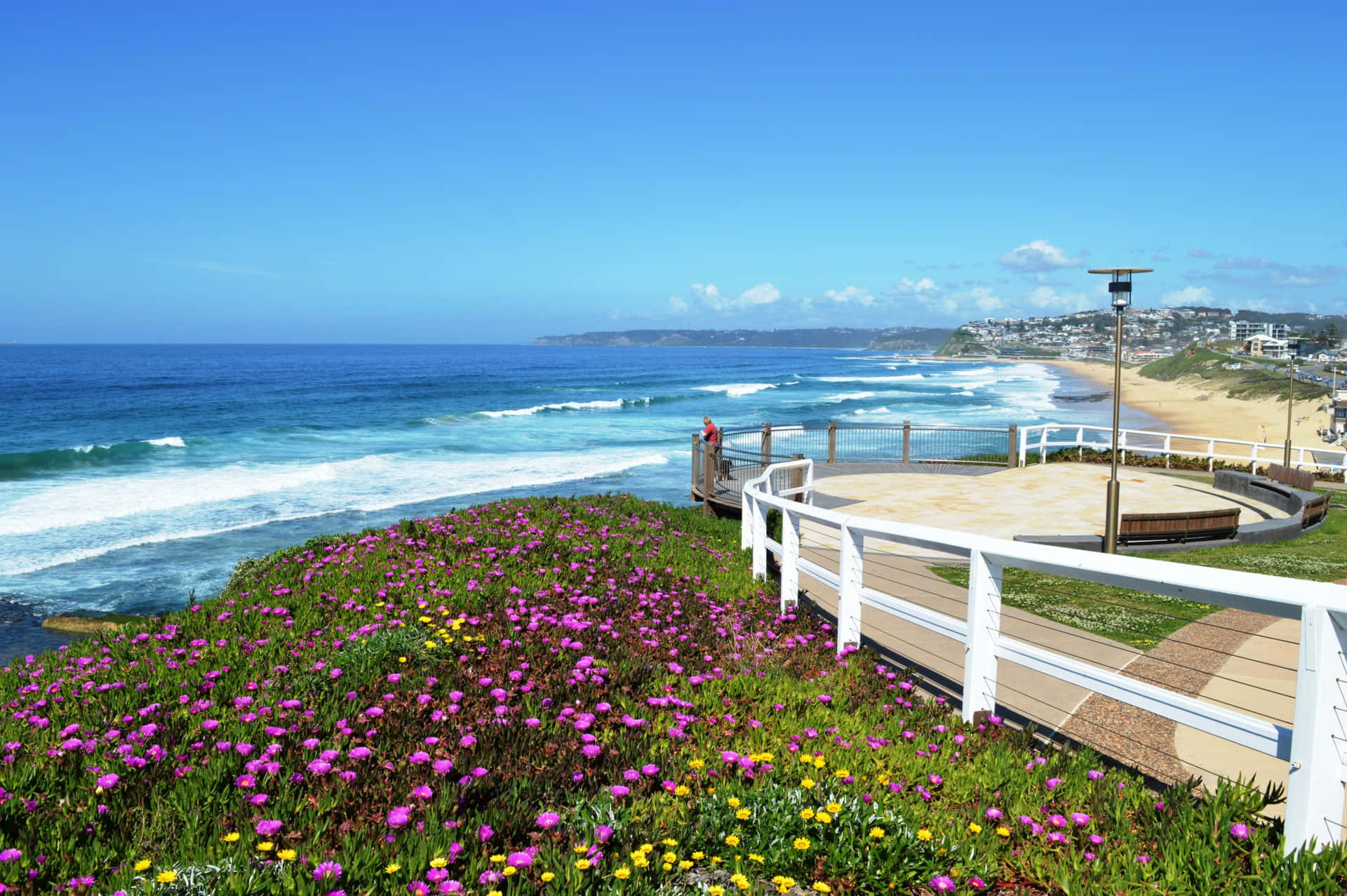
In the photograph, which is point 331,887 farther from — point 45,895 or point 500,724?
point 500,724

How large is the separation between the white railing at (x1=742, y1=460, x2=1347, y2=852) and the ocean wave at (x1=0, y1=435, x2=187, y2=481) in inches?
1594

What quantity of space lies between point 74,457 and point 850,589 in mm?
44412

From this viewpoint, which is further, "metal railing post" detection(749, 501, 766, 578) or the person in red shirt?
the person in red shirt

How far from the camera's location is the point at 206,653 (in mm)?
6074

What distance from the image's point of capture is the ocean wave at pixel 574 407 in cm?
6744

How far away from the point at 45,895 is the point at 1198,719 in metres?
4.37

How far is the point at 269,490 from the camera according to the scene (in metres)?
31.4

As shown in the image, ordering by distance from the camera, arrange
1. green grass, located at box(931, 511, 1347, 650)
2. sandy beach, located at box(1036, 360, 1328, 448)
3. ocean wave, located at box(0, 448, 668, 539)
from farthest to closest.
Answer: sandy beach, located at box(1036, 360, 1328, 448) → ocean wave, located at box(0, 448, 668, 539) → green grass, located at box(931, 511, 1347, 650)

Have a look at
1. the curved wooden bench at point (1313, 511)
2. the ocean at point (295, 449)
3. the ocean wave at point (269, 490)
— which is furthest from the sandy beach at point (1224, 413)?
the ocean wave at point (269, 490)

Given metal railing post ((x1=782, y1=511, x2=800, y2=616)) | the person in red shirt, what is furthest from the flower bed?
the person in red shirt

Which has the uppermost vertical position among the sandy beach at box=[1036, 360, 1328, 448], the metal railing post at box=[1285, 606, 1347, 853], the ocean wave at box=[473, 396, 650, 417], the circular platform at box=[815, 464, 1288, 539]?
the metal railing post at box=[1285, 606, 1347, 853]

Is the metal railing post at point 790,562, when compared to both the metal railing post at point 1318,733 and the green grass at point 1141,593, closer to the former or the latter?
the green grass at point 1141,593

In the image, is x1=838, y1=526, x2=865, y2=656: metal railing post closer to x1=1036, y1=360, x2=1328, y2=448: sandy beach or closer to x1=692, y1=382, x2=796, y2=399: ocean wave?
x1=1036, y1=360, x2=1328, y2=448: sandy beach

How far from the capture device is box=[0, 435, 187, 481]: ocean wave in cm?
3747
